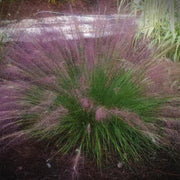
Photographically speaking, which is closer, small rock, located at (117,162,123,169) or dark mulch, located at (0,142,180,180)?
dark mulch, located at (0,142,180,180)

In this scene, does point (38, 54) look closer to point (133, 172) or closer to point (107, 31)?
point (107, 31)

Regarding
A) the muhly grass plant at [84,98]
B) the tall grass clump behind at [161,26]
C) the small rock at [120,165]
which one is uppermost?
the tall grass clump behind at [161,26]

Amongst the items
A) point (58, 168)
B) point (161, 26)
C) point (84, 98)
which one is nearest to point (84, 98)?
point (84, 98)

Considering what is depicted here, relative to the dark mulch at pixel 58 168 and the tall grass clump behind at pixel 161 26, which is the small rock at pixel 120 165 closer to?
the dark mulch at pixel 58 168

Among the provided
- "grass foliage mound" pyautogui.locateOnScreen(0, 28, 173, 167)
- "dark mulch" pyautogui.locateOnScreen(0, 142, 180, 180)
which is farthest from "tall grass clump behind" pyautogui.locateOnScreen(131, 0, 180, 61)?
"dark mulch" pyautogui.locateOnScreen(0, 142, 180, 180)

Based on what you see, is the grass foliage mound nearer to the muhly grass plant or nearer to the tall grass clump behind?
the muhly grass plant

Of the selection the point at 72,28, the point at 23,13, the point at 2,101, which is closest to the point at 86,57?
the point at 72,28

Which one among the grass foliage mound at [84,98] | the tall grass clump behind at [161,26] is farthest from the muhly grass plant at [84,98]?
the tall grass clump behind at [161,26]

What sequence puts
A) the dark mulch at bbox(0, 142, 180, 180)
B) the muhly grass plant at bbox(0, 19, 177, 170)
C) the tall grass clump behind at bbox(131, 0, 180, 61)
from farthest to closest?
the tall grass clump behind at bbox(131, 0, 180, 61)
the muhly grass plant at bbox(0, 19, 177, 170)
the dark mulch at bbox(0, 142, 180, 180)

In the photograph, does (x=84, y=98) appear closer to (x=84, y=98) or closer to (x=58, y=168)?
(x=84, y=98)
